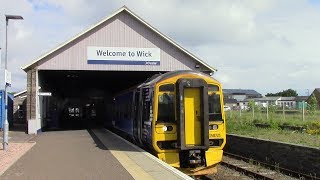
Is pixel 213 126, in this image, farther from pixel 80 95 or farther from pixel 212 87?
pixel 80 95

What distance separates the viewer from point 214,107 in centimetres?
1482

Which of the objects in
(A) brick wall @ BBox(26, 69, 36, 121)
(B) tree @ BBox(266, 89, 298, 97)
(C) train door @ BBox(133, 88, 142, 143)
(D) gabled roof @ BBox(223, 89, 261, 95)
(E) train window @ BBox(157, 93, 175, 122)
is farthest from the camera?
(D) gabled roof @ BBox(223, 89, 261, 95)

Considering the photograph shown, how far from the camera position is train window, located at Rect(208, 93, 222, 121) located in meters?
14.7

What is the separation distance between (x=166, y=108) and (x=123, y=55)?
16.2 metres

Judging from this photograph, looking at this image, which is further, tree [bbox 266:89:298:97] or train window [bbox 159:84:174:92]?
tree [bbox 266:89:298:97]

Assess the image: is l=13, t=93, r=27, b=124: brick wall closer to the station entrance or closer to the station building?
the station entrance

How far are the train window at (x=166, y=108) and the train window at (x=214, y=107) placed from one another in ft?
3.84

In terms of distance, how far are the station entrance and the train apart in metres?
17.1

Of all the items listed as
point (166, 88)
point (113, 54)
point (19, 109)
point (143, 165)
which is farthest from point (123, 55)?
point (19, 109)

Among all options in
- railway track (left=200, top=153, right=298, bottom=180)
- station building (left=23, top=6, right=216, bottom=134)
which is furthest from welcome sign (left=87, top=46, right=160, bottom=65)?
railway track (left=200, top=153, right=298, bottom=180)

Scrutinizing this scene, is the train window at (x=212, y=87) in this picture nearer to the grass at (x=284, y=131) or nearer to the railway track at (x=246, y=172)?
the railway track at (x=246, y=172)

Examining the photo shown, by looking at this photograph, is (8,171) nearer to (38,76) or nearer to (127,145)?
(127,145)

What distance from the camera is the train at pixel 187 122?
1412 centimetres

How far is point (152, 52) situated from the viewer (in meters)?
30.8
